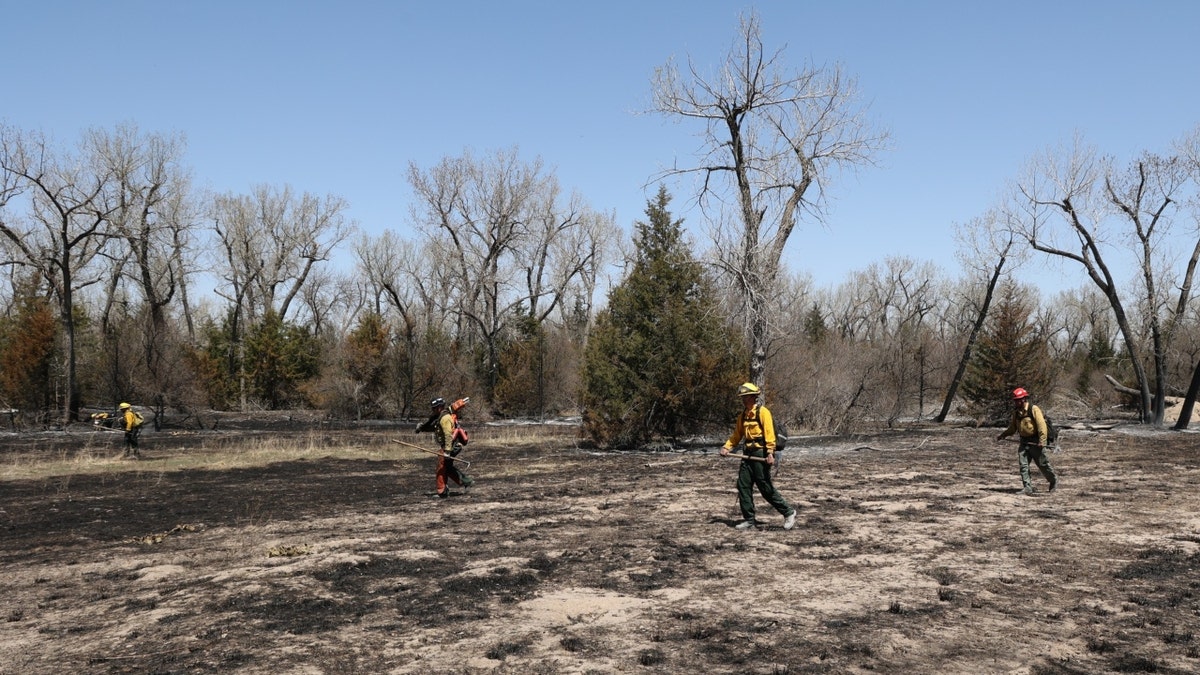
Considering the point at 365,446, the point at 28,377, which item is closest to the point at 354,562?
the point at 365,446

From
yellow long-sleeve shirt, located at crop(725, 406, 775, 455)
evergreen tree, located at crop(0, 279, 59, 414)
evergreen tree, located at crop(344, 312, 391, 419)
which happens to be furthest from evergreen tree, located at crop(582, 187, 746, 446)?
evergreen tree, located at crop(0, 279, 59, 414)

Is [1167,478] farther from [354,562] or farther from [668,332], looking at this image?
[354,562]

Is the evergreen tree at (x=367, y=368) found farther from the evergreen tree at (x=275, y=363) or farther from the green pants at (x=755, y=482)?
the green pants at (x=755, y=482)

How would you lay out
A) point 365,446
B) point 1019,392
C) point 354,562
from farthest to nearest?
point 365,446
point 1019,392
point 354,562

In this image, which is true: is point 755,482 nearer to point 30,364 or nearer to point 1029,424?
point 1029,424

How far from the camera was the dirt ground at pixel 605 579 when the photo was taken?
6.50 meters

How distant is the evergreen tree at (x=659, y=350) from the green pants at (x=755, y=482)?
13.4 meters

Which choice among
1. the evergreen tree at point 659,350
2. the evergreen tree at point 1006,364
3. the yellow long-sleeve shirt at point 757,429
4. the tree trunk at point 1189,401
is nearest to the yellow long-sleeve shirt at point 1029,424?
the yellow long-sleeve shirt at point 757,429

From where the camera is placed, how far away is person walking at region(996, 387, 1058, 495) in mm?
14328

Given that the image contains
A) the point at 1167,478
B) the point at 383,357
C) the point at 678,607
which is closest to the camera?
the point at 678,607

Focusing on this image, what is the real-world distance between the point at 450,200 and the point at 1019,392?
43.0 m

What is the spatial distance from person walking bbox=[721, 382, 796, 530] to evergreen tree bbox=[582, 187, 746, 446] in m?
13.2

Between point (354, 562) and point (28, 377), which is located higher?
point (28, 377)

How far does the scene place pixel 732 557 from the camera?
9.87 meters
